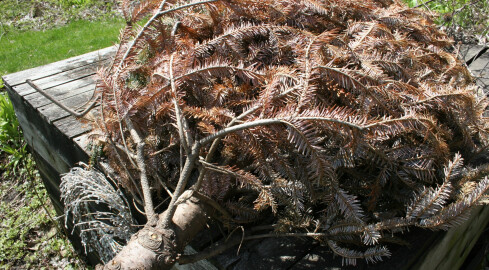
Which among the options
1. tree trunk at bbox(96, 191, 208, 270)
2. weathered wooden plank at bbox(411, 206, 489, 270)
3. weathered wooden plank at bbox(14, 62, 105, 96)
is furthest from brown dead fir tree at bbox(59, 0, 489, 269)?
weathered wooden plank at bbox(14, 62, 105, 96)

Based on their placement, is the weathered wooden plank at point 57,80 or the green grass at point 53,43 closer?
the weathered wooden plank at point 57,80

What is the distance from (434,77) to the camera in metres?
1.79

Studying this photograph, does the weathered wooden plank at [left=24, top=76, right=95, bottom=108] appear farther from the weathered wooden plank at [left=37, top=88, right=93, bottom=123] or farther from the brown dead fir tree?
the brown dead fir tree

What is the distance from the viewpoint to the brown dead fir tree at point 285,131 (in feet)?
3.95

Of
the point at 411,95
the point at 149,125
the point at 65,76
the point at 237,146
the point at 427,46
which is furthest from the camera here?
the point at 65,76

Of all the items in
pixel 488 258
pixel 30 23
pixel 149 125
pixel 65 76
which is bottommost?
pixel 488 258

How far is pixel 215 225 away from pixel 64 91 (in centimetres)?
156

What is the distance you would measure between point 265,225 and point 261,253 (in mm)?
104

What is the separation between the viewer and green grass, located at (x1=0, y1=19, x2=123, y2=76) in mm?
6043

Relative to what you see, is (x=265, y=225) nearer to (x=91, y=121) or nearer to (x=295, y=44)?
(x=295, y=44)

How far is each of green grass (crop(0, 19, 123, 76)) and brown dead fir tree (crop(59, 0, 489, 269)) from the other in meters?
4.94

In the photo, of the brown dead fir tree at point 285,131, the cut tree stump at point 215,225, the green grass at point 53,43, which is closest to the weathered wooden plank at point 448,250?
the cut tree stump at point 215,225

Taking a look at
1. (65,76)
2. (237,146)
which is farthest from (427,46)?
(65,76)

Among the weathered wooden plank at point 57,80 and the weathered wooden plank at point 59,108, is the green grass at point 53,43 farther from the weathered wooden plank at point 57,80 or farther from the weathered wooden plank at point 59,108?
the weathered wooden plank at point 59,108
